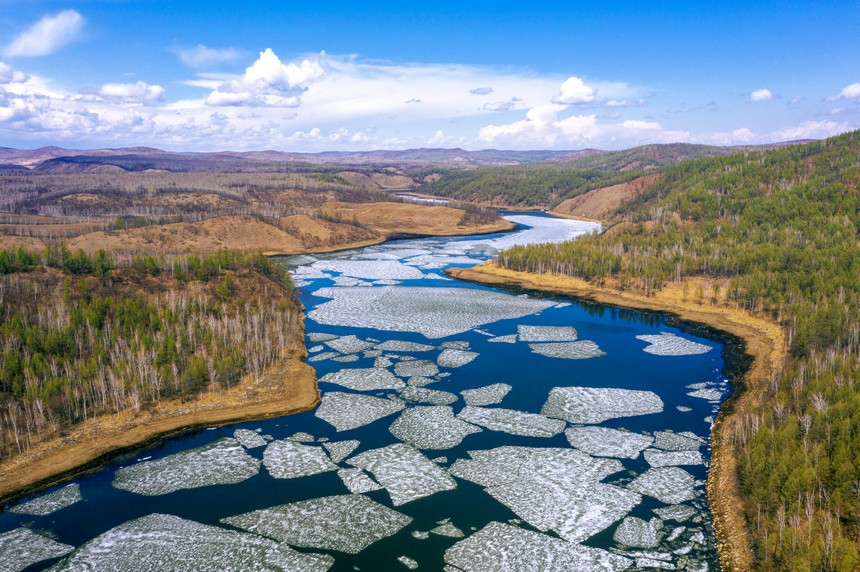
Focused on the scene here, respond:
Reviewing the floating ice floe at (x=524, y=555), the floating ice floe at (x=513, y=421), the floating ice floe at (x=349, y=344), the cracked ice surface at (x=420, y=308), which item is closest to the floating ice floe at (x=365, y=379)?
the floating ice floe at (x=349, y=344)

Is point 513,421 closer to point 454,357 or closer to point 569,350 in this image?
point 454,357

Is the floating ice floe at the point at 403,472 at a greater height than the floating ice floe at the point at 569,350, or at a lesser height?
lesser

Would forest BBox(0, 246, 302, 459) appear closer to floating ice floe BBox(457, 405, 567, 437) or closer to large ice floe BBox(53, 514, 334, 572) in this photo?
large ice floe BBox(53, 514, 334, 572)

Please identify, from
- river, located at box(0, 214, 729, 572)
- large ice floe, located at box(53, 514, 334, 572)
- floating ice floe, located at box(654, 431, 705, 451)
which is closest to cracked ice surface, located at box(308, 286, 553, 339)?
river, located at box(0, 214, 729, 572)

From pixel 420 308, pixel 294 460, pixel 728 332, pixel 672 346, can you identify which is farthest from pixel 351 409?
pixel 728 332

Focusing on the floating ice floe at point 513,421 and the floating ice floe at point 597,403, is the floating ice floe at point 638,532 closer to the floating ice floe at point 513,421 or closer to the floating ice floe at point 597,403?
the floating ice floe at point 513,421
